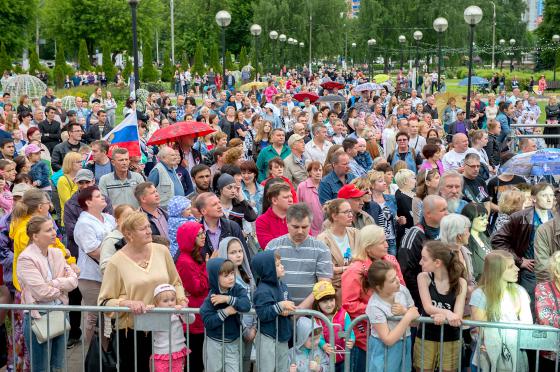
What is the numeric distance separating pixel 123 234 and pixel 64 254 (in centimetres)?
117

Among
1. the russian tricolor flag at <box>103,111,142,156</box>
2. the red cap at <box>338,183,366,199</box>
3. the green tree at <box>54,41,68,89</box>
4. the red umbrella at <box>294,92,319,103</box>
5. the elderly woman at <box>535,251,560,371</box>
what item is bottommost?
the elderly woman at <box>535,251,560,371</box>

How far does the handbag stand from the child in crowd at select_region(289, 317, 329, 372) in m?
1.93

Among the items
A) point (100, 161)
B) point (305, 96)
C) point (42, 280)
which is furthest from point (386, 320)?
point (305, 96)

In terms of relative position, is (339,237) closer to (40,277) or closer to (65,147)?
(40,277)

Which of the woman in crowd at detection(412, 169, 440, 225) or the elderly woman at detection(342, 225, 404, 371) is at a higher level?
the woman in crowd at detection(412, 169, 440, 225)

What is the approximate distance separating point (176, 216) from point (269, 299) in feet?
7.39

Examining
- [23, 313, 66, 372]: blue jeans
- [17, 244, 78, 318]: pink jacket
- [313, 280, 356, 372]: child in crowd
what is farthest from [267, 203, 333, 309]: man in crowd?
[23, 313, 66, 372]: blue jeans

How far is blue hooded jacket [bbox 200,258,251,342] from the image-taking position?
5828 mm

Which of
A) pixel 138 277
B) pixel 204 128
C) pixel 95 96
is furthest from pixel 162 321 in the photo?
pixel 95 96

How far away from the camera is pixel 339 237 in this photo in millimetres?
7332

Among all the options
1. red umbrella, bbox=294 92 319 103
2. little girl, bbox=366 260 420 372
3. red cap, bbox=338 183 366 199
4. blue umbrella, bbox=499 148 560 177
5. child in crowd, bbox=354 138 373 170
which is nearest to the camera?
little girl, bbox=366 260 420 372

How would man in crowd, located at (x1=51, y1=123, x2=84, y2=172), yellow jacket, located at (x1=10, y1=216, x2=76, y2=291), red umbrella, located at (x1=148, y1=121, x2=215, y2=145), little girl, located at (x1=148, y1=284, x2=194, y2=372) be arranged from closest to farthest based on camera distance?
little girl, located at (x1=148, y1=284, x2=194, y2=372)
yellow jacket, located at (x1=10, y1=216, x2=76, y2=291)
red umbrella, located at (x1=148, y1=121, x2=215, y2=145)
man in crowd, located at (x1=51, y1=123, x2=84, y2=172)

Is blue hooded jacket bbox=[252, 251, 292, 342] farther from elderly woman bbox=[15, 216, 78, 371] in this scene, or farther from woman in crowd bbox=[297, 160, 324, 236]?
woman in crowd bbox=[297, 160, 324, 236]

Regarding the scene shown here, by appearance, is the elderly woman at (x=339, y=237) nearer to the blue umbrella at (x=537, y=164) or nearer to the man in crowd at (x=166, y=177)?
the man in crowd at (x=166, y=177)
